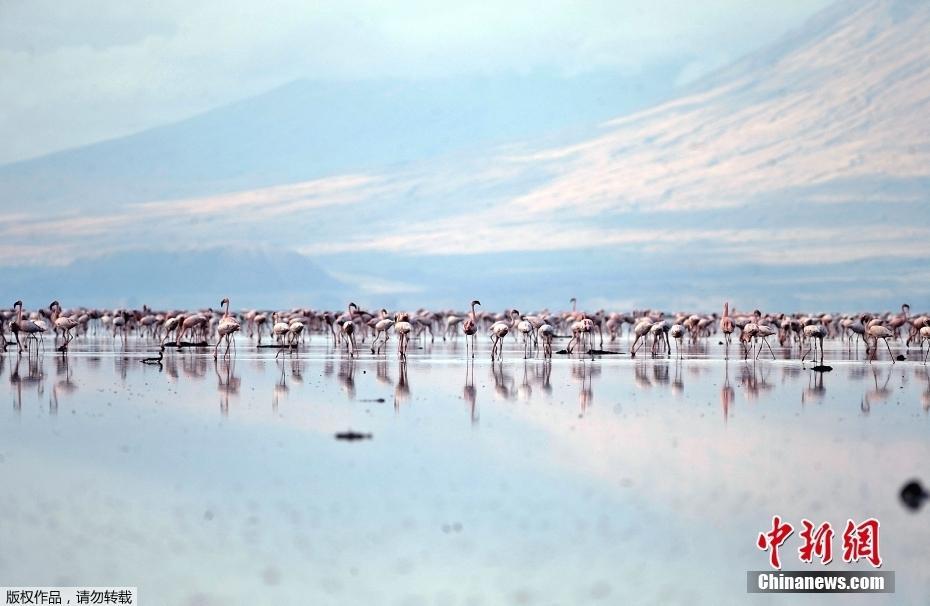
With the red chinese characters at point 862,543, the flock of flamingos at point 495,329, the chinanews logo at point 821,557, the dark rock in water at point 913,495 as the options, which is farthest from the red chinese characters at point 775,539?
the flock of flamingos at point 495,329

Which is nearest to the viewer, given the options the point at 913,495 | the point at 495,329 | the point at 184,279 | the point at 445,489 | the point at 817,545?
the point at 817,545

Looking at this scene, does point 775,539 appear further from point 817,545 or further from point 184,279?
point 184,279

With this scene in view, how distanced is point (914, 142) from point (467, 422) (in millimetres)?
110608

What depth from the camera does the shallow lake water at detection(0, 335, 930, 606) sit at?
29.1 feet

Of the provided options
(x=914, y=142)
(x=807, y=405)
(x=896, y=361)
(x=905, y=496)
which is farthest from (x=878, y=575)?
(x=914, y=142)

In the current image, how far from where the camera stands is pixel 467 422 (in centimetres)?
1614

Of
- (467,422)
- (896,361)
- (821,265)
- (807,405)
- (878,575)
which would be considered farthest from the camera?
(821,265)

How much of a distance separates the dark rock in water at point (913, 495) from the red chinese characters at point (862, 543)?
130cm

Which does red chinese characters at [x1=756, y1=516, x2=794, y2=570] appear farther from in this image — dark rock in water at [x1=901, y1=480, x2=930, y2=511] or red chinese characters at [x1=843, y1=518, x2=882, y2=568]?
dark rock in water at [x1=901, y1=480, x2=930, y2=511]

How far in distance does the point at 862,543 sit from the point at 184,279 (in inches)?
4714

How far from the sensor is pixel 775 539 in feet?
31.3

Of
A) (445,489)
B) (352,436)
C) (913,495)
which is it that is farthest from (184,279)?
(913,495)

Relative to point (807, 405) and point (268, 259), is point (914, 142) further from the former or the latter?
point (807, 405)

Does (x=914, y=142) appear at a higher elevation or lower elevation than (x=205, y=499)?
higher
